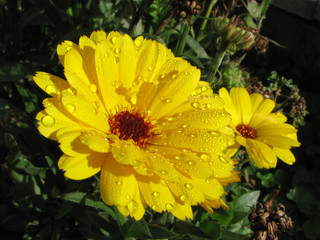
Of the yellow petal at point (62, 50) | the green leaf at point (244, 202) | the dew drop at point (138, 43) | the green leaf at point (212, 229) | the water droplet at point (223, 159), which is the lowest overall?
the green leaf at point (244, 202)

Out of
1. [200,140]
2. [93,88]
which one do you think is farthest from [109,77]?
[200,140]

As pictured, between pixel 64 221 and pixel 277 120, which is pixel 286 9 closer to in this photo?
pixel 277 120

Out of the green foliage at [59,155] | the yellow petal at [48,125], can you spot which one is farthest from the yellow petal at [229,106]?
the yellow petal at [48,125]

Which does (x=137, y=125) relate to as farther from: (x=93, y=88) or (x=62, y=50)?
(x=62, y=50)

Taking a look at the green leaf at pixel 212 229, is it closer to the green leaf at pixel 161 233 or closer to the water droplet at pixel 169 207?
the green leaf at pixel 161 233

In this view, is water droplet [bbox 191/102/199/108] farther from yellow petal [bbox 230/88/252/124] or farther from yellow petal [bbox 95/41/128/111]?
yellow petal [bbox 230/88/252/124]

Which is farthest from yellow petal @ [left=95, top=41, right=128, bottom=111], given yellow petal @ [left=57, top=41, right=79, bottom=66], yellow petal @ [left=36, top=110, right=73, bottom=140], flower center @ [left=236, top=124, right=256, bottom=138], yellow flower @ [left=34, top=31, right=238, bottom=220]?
flower center @ [left=236, top=124, right=256, bottom=138]

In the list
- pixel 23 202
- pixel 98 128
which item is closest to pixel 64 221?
pixel 23 202
